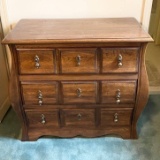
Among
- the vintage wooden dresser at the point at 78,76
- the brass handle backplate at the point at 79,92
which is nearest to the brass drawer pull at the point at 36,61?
the vintage wooden dresser at the point at 78,76

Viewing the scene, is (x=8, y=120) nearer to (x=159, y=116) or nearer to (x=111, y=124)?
(x=111, y=124)

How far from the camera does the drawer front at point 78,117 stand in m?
1.56

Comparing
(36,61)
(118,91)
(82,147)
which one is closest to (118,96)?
(118,91)

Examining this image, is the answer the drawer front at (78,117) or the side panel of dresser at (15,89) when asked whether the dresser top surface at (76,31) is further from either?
the drawer front at (78,117)

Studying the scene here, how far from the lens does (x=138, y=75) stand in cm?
142

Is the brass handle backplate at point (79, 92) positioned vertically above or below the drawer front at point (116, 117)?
above

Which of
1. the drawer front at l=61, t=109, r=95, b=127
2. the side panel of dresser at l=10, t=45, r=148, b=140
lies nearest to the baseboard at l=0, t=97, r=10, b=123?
the side panel of dresser at l=10, t=45, r=148, b=140

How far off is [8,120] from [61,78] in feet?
2.69

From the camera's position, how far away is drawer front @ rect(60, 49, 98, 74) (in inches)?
52.7

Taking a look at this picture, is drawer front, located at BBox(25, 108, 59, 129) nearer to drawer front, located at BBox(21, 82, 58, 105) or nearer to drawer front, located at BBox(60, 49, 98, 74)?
drawer front, located at BBox(21, 82, 58, 105)

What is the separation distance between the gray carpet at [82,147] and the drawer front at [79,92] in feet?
1.24

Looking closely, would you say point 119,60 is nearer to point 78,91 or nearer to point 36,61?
point 78,91

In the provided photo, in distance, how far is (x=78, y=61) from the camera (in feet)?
4.46

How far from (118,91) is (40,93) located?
0.54m
